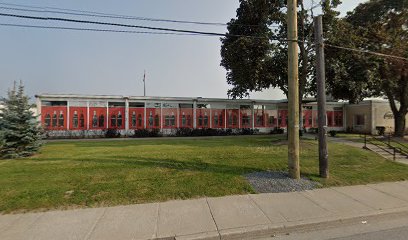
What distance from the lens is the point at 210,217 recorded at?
5.44m

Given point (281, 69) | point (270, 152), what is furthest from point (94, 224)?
point (281, 69)

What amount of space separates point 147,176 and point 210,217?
3.29 m

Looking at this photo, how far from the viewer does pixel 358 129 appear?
32062mm

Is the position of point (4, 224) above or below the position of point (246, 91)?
below

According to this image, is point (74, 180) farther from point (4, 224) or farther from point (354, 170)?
point (354, 170)

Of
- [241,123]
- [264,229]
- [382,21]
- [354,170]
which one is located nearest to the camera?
[264,229]

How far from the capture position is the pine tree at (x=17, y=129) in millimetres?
12328

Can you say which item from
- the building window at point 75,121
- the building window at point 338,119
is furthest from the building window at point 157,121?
the building window at point 338,119

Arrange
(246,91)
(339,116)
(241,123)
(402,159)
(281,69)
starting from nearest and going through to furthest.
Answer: (402,159)
(281,69)
(246,91)
(241,123)
(339,116)

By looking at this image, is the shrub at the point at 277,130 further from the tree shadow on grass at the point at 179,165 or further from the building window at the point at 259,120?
the tree shadow on grass at the point at 179,165

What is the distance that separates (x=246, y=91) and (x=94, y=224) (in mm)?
19754

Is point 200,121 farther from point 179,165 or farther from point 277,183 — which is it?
point 277,183

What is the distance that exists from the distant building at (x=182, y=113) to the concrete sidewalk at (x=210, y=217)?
20815 millimetres

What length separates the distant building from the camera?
2558 cm
